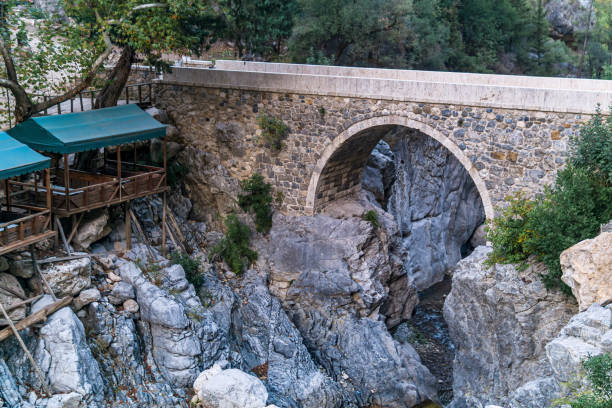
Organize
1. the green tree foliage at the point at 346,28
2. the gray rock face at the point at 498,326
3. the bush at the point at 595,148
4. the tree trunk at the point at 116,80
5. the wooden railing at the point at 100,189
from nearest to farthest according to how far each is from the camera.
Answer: the gray rock face at the point at 498,326 < the bush at the point at 595,148 < the wooden railing at the point at 100,189 < the tree trunk at the point at 116,80 < the green tree foliage at the point at 346,28

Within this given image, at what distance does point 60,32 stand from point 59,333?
793 centimetres

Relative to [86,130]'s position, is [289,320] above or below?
below

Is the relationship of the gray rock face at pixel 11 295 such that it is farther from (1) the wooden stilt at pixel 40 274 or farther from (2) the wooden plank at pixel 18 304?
(1) the wooden stilt at pixel 40 274

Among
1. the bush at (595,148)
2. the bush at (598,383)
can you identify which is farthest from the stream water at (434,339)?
the bush at (598,383)

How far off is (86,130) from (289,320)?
25.1ft

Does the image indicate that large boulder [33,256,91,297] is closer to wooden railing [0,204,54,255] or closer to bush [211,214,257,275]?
wooden railing [0,204,54,255]

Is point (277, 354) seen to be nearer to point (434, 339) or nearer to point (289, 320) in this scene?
point (289, 320)

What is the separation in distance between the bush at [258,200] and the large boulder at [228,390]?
6.45 m

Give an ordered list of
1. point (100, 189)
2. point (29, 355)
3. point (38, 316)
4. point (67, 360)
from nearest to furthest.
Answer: point (29, 355) → point (67, 360) → point (38, 316) → point (100, 189)

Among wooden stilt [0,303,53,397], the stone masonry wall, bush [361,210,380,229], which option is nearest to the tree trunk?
the stone masonry wall

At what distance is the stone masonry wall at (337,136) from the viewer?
1617 centimetres

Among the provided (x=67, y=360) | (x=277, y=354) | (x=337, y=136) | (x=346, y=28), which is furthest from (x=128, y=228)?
(x=346, y=28)

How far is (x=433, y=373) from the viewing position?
1952cm

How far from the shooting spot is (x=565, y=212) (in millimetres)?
13719
